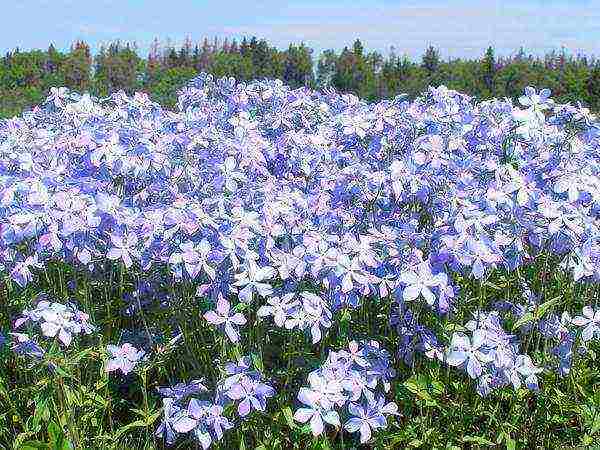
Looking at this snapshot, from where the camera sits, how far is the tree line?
17703 millimetres

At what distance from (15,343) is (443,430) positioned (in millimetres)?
1719

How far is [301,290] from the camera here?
10.2 ft

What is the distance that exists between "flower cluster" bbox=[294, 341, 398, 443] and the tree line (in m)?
14.6

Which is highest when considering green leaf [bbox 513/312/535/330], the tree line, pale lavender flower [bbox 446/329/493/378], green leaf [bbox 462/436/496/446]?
pale lavender flower [bbox 446/329/493/378]

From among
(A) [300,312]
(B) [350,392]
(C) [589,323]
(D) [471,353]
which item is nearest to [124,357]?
(A) [300,312]

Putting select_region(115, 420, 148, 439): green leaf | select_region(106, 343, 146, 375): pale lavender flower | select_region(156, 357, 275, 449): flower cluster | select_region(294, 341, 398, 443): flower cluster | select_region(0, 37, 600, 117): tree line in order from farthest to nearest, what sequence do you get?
select_region(0, 37, 600, 117): tree line
select_region(106, 343, 146, 375): pale lavender flower
select_region(115, 420, 148, 439): green leaf
select_region(156, 357, 275, 449): flower cluster
select_region(294, 341, 398, 443): flower cluster

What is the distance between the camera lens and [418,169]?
12.0 ft

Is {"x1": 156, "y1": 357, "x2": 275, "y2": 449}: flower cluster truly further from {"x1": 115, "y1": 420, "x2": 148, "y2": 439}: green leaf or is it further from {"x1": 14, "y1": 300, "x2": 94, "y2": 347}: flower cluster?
{"x1": 14, "y1": 300, "x2": 94, "y2": 347}: flower cluster

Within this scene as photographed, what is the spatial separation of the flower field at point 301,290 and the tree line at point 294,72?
13.5 metres

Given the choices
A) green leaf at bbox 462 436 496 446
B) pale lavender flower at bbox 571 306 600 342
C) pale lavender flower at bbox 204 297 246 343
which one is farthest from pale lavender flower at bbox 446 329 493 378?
pale lavender flower at bbox 204 297 246 343

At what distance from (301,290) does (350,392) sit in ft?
1.34

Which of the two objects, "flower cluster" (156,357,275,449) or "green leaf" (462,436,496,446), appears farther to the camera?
"green leaf" (462,436,496,446)

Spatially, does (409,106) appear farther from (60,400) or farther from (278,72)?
(278,72)

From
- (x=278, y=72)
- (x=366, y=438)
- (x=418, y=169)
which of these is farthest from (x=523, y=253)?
(x=278, y=72)
